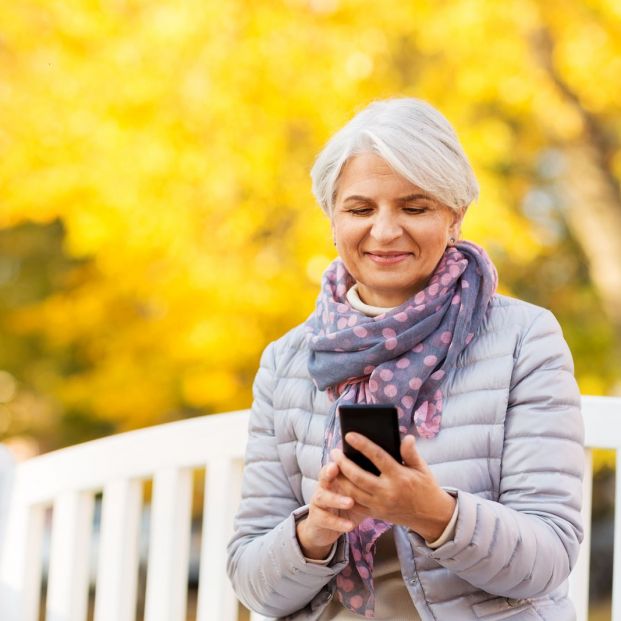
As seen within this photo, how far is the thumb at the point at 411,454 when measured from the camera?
1451 mm

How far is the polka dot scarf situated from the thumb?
0.25 meters

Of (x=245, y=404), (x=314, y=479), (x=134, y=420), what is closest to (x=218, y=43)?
(x=245, y=404)

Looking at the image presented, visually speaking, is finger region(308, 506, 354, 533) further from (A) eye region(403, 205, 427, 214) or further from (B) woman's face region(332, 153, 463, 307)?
(A) eye region(403, 205, 427, 214)

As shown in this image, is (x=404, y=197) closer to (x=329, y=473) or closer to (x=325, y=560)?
(x=329, y=473)

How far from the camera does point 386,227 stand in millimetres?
1791

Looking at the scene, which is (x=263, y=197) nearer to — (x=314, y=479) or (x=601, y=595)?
Result: (x=314, y=479)

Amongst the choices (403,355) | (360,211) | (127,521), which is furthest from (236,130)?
(403,355)

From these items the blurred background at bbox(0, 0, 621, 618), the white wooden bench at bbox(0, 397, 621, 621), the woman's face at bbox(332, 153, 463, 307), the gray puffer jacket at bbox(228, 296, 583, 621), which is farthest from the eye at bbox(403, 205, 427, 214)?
the blurred background at bbox(0, 0, 621, 618)

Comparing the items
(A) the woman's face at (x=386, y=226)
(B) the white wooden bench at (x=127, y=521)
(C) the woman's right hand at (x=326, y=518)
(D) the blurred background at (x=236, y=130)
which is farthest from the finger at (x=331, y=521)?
(D) the blurred background at (x=236, y=130)

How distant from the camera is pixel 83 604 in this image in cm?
253

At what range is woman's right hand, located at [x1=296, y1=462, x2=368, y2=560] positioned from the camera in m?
1.56

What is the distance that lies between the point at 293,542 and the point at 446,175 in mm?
689

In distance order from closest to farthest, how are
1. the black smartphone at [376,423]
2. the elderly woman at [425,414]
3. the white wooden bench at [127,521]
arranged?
the black smartphone at [376,423] < the elderly woman at [425,414] < the white wooden bench at [127,521]

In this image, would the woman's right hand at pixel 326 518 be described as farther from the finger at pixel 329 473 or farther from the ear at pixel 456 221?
the ear at pixel 456 221
